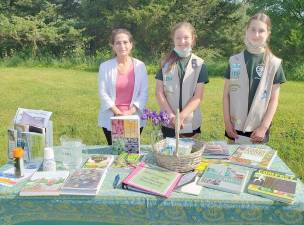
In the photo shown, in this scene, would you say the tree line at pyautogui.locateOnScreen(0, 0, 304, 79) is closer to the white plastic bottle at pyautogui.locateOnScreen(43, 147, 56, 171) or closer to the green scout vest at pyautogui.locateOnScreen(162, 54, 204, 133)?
the green scout vest at pyautogui.locateOnScreen(162, 54, 204, 133)

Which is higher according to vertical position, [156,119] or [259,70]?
[259,70]

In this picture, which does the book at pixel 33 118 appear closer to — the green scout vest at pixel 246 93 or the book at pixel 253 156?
the book at pixel 253 156

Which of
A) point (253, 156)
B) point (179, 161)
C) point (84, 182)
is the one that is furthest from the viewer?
point (253, 156)

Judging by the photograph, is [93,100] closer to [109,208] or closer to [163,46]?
[109,208]

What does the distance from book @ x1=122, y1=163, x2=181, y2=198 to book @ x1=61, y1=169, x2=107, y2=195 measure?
164mm

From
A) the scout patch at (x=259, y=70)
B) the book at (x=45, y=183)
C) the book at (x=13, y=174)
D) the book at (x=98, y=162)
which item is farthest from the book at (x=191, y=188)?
the scout patch at (x=259, y=70)

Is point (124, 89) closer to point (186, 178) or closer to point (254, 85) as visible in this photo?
point (254, 85)

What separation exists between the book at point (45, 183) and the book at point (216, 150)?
972 mm

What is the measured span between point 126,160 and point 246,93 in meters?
1.19

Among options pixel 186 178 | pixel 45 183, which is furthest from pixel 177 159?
pixel 45 183

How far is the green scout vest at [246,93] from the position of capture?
3043mm

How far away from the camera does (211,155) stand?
8.69 feet

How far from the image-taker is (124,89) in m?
3.46

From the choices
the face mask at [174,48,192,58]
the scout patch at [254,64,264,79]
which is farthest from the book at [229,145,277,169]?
the face mask at [174,48,192,58]
